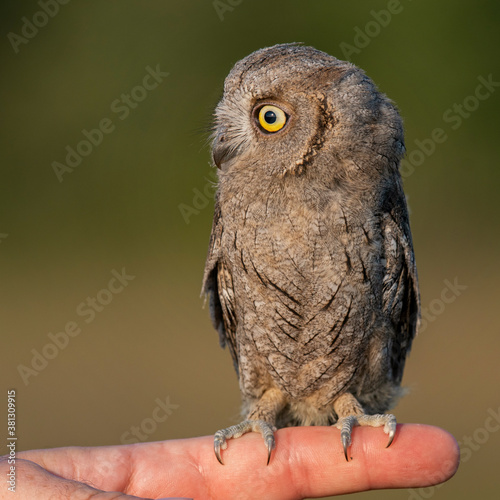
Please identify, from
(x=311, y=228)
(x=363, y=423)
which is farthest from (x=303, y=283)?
(x=363, y=423)

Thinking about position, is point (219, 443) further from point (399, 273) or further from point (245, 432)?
point (399, 273)

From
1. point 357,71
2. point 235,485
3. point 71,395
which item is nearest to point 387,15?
point 357,71

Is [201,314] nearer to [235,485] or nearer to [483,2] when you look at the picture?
[235,485]

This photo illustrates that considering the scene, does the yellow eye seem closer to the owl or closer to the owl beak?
the owl

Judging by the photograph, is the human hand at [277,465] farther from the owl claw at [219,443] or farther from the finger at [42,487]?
the finger at [42,487]

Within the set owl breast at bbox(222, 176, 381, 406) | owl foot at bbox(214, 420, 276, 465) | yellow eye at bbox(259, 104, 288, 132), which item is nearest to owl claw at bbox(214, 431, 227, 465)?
owl foot at bbox(214, 420, 276, 465)

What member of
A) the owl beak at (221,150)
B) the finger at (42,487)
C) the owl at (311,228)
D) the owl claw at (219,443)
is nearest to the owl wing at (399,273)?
the owl at (311,228)
